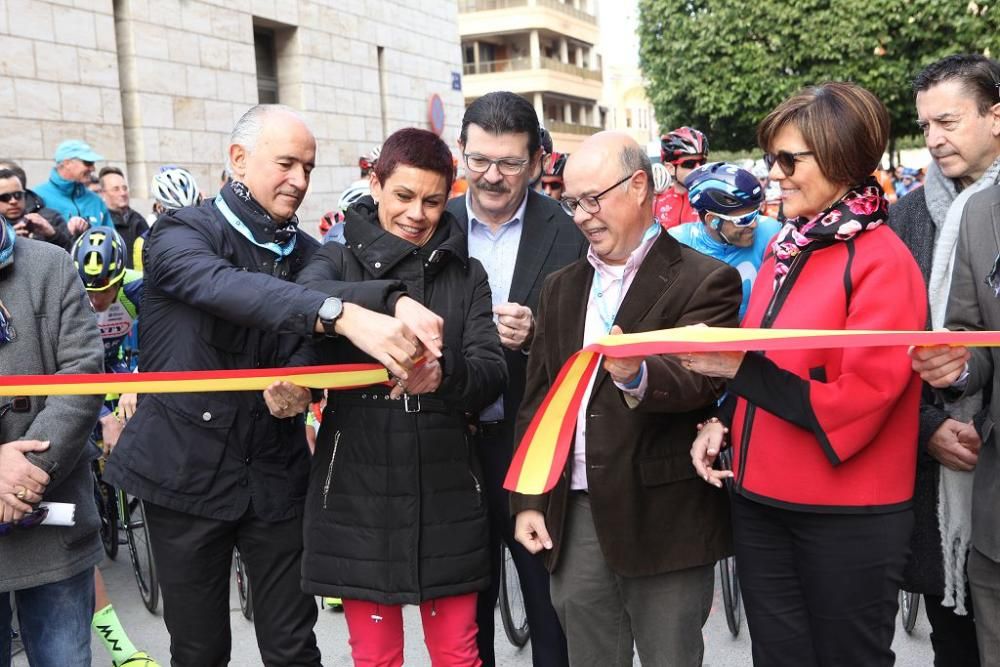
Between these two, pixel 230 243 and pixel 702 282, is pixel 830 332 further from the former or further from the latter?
pixel 230 243

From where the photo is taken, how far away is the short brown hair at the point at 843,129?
2.48 m

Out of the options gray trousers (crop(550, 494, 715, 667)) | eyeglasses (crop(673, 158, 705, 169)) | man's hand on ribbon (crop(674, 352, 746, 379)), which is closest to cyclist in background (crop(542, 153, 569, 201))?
eyeglasses (crop(673, 158, 705, 169))

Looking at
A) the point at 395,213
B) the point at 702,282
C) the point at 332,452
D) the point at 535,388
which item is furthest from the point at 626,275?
the point at 332,452

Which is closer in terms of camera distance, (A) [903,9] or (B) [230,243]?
(B) [230,243]

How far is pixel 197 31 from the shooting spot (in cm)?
1414

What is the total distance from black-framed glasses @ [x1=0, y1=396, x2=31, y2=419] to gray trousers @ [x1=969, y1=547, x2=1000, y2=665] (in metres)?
2.88

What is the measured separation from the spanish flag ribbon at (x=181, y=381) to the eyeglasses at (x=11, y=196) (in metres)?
3.20

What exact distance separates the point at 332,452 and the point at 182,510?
497 millimetres

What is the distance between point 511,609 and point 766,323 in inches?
108

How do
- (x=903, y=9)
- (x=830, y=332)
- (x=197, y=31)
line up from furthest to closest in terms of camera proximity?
(x=903, y=9) → (x=197, y=31) → (x=830, y=332)

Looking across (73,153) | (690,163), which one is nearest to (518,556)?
(690,163)

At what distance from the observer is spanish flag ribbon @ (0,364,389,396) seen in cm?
271

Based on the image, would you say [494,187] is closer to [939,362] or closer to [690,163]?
[939,362]

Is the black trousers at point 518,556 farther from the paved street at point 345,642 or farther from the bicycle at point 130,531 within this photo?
the bicycle at point 130,531
